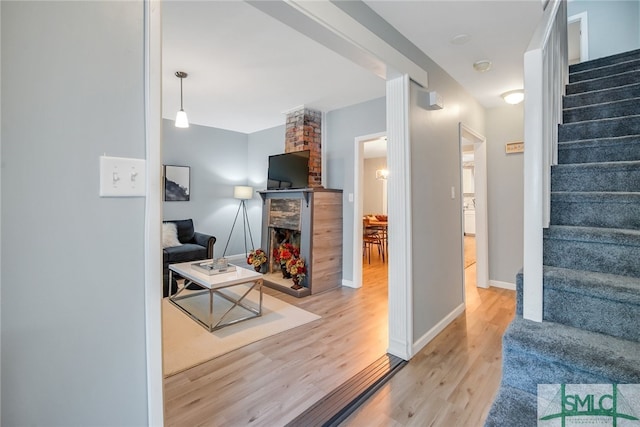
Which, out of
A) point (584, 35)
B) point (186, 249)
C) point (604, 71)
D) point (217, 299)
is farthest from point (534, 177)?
point (186, 249)

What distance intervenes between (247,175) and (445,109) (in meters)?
4.16

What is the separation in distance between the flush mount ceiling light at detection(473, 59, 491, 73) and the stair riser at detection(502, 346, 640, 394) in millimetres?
2480

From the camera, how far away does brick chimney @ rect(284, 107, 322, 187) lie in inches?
166

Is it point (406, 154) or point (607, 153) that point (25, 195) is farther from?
point (607, 153)

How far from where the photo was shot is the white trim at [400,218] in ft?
7.21

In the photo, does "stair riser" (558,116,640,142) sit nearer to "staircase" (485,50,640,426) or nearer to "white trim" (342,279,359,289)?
"staircase" (485,50,640,426)

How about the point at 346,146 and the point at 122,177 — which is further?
the point at 346,146

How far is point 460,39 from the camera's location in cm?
234

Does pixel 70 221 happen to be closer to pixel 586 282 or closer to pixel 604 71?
pixel 586 282

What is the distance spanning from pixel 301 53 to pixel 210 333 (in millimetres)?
2615

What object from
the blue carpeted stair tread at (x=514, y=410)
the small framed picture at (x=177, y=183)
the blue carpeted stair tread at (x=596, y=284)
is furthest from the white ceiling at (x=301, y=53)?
the blue carpeted stair tread at (x=514, y=410)

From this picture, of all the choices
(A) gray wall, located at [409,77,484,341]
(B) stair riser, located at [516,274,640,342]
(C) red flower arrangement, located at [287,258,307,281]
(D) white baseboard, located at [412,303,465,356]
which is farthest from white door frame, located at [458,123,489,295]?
(B) stair riser, located at [516,274,640,342]

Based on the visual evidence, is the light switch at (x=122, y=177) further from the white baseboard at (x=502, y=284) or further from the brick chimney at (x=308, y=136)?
the white baseboard at (x=502, y=284)

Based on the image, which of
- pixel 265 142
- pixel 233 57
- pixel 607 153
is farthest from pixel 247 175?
pixel 607 153
